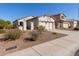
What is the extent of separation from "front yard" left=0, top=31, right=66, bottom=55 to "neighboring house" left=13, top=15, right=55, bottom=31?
6.3 inches

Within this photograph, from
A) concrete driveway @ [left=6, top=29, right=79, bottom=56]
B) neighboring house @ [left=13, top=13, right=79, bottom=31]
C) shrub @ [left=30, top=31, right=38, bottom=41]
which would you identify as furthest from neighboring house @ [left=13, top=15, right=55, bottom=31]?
concrete driveway @ [left=6, top=29, right=79, bottom=56]

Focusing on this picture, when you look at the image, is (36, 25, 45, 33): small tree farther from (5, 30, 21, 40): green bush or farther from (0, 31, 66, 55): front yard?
(5, 30, 21, 40): green bush

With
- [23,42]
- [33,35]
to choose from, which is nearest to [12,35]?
[23,42]

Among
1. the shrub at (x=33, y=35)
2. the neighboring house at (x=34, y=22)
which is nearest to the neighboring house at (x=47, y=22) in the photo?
the neighboring house at (x=34, y=22)

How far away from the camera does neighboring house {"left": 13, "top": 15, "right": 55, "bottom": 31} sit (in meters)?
3.46

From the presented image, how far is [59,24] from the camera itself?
12.3ft

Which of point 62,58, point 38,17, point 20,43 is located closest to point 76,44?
point 62,58

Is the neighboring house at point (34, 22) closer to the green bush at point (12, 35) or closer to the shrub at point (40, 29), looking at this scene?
the shrub at point (40, 29)

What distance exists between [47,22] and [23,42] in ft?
2.77

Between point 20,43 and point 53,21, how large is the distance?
108cm

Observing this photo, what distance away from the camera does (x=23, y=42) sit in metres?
3.46

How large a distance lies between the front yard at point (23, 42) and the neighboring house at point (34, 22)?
0.52ft

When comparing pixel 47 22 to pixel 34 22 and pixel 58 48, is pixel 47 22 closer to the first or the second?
pixel 34 22

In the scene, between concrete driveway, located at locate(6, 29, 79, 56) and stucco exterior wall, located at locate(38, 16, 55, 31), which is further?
stucco exterior wall, located at locate(38, 16, 55, 31)
